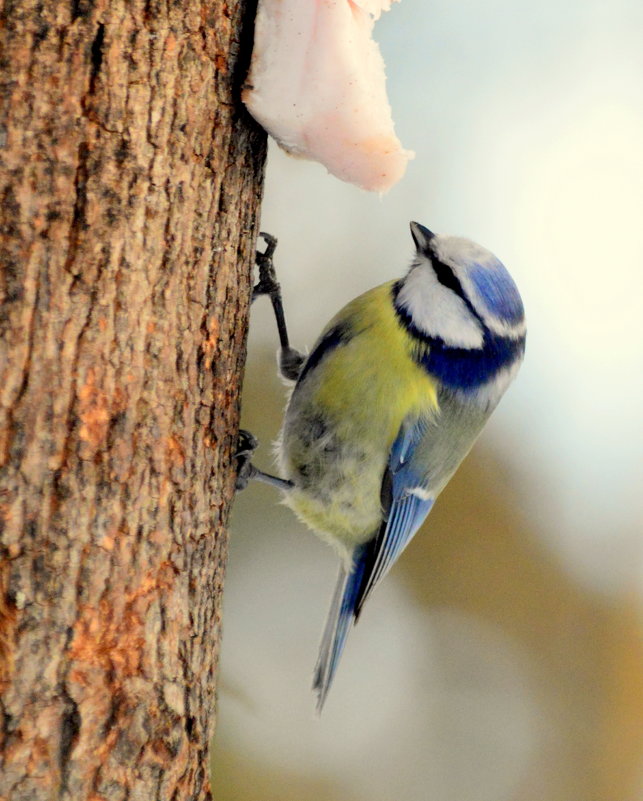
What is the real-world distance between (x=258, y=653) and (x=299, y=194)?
7.07ft

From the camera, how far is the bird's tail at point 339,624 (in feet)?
6.22

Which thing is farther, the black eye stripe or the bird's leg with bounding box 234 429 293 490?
the black eye stripe

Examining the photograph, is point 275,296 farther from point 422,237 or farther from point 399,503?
point 399,503

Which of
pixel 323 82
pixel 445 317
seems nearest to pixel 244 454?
pixel 445 317

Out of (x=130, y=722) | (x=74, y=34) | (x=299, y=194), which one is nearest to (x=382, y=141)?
(x=74, y=34)

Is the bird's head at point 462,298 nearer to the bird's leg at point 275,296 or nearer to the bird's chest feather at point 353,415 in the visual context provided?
the bird's chest feather at point 353,415

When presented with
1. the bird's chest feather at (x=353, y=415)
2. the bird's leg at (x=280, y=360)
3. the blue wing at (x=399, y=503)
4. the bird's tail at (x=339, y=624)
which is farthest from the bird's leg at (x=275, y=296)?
the bird's tail at (x=339, y=624)

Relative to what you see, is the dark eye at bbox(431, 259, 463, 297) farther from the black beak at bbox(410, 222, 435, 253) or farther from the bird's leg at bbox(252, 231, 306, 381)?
the bird's leg at bbox(252, 231, 306, 381)

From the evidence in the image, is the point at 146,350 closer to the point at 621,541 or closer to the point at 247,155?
the point at 247,155

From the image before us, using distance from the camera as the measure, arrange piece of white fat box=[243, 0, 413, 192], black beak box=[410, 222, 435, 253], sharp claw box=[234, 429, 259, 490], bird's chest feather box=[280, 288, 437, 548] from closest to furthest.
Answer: piece of white fat box=[243, 0, 413, 192], sharp claw box=[234, 429, 259, 490], bird's chest feather box=[280, 288, 437, 548], black beak box=[410, 222, 435, 253]

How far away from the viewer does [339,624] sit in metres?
1.92

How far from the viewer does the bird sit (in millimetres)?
1725

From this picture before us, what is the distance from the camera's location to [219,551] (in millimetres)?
1341

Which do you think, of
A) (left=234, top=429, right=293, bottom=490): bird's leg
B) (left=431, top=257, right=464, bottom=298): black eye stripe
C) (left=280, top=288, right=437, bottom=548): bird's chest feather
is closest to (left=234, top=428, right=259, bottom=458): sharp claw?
(left=234, top=429, right=293, bottom=490): bird's leg
